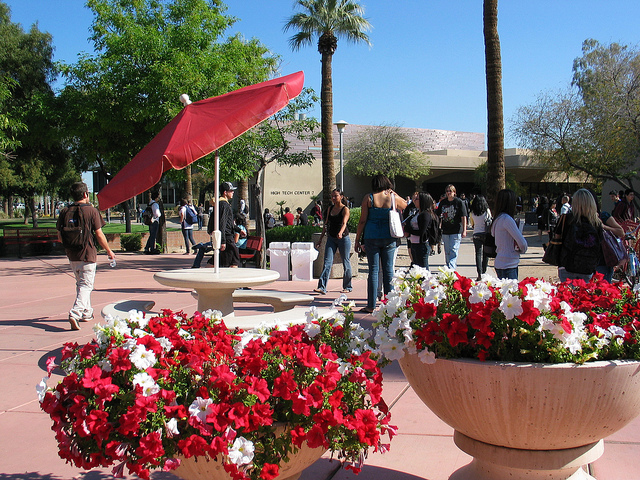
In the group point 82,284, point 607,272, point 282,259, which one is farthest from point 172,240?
point 607,272

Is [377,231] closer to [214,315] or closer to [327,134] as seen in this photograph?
[214,315]

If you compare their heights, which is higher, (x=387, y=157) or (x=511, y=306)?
(x=387, y=157)

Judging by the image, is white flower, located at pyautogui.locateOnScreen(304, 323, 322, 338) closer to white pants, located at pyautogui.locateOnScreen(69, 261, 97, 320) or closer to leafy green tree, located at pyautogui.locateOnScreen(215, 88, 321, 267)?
white pants, located at pyautogui.locateOnScreen(69, 261, 97, 320)

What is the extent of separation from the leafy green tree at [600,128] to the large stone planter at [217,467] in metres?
27.8

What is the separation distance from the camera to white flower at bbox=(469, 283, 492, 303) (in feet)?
8.51

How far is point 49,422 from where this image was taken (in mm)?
4043

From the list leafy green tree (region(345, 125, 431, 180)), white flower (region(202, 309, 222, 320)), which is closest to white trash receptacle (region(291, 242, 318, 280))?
white flower (region(202, 309, 222, 320))

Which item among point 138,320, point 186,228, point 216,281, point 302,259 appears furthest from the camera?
point 186,228

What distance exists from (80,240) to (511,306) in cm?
592

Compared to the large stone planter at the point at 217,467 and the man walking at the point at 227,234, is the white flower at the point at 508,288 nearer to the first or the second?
the large stone planter at the point at 217,467

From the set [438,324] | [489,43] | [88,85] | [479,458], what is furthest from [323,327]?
[88,85]

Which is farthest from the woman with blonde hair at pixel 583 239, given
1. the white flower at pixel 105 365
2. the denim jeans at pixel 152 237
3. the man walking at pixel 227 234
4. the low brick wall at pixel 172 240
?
the denim jeans at pixel 152 237

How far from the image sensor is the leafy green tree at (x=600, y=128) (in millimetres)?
26516

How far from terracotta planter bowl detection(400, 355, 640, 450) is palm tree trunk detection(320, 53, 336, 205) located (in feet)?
41.3
